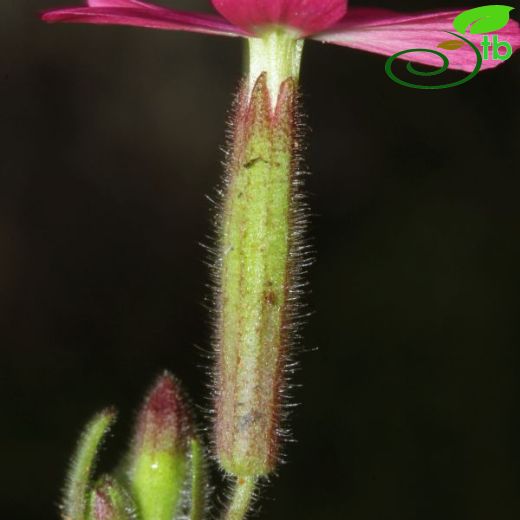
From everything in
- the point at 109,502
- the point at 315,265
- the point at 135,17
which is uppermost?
the point at 315,265

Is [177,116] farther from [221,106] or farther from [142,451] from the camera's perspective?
[142,451]

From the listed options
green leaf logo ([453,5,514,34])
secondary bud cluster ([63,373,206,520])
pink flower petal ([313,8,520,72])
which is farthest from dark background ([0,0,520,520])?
green leaf logo ([453,5,514,34])

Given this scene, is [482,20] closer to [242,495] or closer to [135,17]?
[135,17]

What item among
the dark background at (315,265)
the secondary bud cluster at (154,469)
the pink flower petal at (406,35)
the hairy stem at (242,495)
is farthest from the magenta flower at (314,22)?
the dark background at (315,265)

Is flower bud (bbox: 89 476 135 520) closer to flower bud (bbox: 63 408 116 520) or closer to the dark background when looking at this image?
flower bud (bbox: 63 408 116 520)

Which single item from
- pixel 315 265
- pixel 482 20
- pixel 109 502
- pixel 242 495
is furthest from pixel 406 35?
pixel 315 265

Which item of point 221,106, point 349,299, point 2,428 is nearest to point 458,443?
point 349,299

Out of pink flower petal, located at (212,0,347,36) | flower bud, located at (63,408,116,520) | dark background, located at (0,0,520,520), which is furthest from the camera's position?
→ dark background, located at (0,0,520,520)
